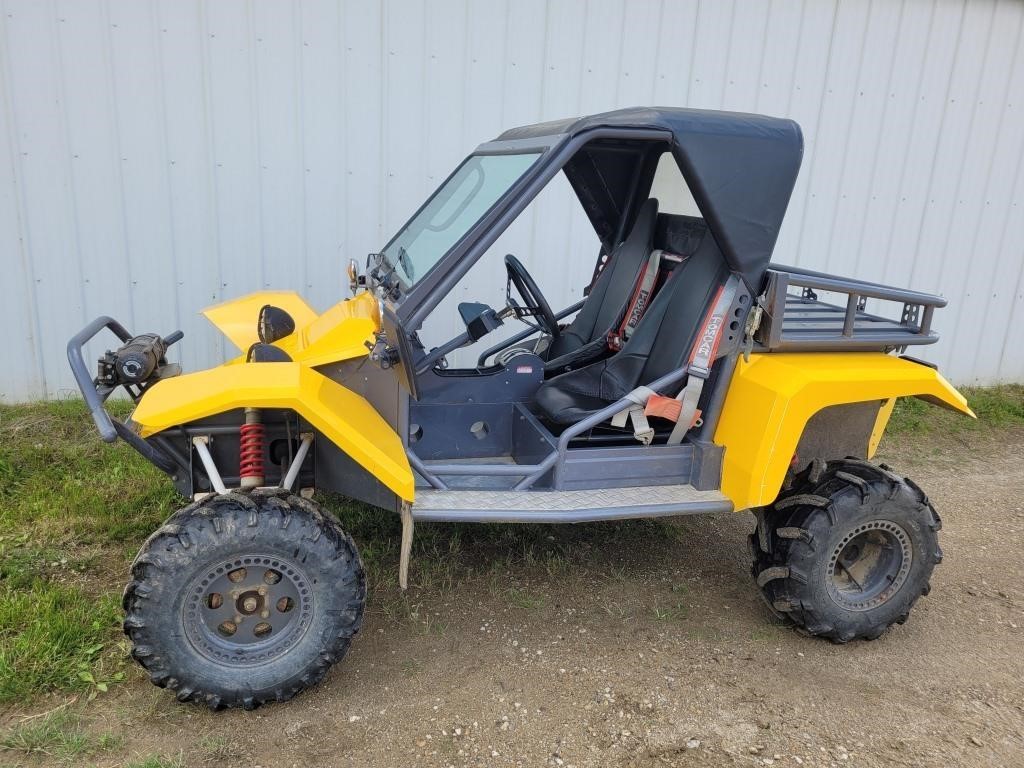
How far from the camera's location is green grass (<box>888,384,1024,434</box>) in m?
6.39

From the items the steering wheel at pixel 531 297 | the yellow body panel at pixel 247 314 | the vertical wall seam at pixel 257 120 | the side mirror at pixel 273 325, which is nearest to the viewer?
the side mirror at pixel 273 325

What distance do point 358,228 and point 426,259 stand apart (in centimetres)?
287

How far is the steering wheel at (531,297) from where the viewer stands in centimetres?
396

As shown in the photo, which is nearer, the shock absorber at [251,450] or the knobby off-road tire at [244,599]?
the knobby off-road tire at [244,599]

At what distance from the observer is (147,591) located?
105 inches

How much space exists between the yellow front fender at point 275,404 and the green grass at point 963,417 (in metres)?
4.80

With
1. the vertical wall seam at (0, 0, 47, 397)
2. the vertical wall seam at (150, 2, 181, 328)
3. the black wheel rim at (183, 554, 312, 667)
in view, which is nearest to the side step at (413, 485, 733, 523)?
the black wheel rim at (183, 554, 312, 667)

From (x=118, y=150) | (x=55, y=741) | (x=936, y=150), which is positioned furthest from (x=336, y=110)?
(x=936, y=150)

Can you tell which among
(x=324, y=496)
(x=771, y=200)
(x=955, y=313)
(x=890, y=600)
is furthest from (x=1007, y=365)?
(x=324, y=496)

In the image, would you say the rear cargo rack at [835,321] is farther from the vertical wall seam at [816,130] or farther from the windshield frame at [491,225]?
the vertical wall seam at [816,130]

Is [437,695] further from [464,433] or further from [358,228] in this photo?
[358,228]

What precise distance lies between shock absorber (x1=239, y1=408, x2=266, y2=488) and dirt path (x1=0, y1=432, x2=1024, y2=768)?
0.80 m

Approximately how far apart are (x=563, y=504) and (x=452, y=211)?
1.26m

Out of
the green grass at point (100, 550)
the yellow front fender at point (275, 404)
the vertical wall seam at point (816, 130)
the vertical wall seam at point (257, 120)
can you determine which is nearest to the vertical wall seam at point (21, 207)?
the green grass at point (100, 550)
